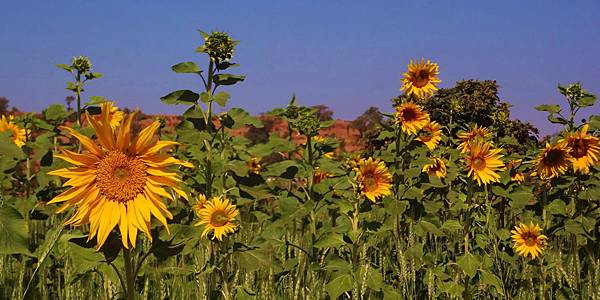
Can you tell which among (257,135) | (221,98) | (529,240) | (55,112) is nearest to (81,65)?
(55,112)

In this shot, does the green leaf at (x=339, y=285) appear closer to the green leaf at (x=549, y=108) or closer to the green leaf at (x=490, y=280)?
the green leaf at (x=490, y=280)

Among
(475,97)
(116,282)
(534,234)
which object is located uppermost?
(475,97)

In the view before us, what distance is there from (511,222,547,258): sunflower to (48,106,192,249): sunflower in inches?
122

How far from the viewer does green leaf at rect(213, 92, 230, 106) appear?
10.5ft

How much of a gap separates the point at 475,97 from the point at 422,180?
3767mm

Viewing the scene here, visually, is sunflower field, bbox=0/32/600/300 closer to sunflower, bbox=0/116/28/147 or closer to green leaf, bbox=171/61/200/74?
green leaf, bbox=171/61/200/74

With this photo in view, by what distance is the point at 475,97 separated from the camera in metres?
8.09

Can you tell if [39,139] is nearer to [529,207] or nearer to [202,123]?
[202,123]

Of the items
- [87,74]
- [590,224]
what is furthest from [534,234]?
[87,74]

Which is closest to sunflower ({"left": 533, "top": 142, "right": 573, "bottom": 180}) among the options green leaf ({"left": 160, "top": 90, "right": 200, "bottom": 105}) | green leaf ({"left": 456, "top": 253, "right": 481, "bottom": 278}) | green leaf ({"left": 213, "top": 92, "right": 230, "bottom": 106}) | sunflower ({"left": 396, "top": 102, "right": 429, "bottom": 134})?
sunflower ({"left": 396, "top": 102, "right": 429, "bottom": 134})

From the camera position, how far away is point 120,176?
2.35 metres

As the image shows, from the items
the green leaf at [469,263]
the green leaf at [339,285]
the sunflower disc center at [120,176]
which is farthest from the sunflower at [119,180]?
the green leaf at [469,263]

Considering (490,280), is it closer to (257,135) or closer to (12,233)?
(12,233)

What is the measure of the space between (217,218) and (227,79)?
31.1 inches
